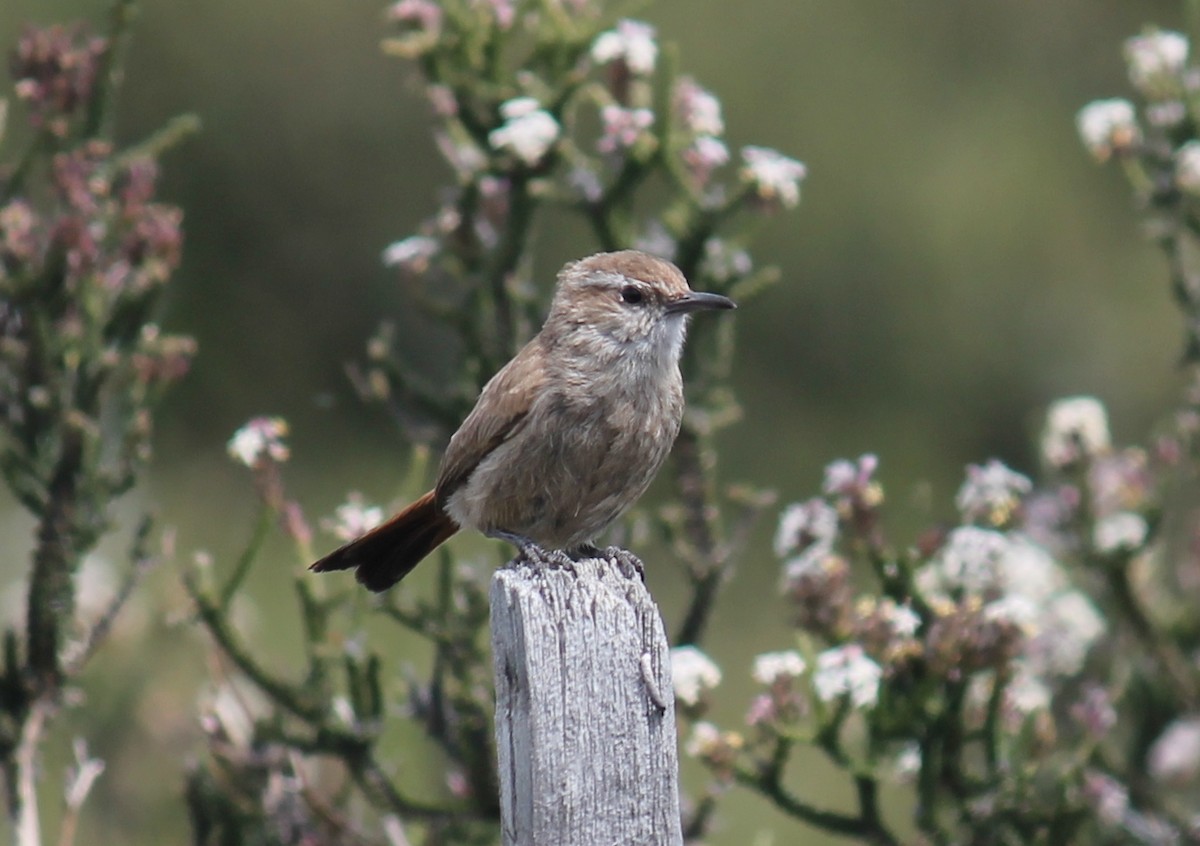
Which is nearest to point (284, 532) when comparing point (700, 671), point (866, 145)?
point (700, 671)

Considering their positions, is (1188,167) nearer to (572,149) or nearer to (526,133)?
(572,149)

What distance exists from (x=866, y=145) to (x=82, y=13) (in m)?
5.11

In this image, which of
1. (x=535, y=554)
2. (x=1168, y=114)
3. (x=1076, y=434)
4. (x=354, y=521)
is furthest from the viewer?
(x=1168, y=114)

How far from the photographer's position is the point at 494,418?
4508mm

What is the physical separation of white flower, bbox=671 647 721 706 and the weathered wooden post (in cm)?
143

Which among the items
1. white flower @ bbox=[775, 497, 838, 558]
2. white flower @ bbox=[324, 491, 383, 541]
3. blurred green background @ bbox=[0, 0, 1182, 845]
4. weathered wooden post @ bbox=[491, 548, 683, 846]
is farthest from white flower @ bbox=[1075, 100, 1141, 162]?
blurred green background @ bbox=[0, 0, 1182, 845]

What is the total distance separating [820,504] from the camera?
4.63 metres

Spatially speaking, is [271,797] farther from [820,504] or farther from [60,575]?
[820,504]

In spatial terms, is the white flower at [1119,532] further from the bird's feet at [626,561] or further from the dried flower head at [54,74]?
the dried flower head at [54,74]

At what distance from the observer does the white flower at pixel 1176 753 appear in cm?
552

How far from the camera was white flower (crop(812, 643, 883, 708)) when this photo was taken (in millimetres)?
4426

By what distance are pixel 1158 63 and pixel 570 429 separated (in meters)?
2.13

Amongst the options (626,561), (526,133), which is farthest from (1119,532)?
(526,133)

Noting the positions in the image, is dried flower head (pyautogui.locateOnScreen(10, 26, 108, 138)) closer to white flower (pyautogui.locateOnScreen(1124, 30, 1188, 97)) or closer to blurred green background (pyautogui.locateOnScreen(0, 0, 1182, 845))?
white flower (pyautogui.locateOnScreen(1124, 30, 1188, 97))
